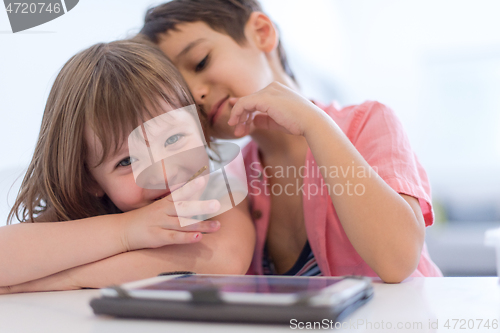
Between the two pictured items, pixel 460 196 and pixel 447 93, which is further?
pixel 447 93

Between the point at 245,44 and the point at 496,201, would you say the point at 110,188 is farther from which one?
the point at 496,201

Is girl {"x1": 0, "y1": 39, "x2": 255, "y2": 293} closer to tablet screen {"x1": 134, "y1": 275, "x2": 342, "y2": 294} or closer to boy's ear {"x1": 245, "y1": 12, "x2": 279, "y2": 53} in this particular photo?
tablet screen {"x1": 134, "y1": 275, "x2": 342, "y2": 294}

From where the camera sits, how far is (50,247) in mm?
519

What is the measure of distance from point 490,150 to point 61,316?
3.74 metres

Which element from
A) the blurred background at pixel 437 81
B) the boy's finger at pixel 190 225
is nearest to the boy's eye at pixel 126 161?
the boy's finger at pixel 190 225

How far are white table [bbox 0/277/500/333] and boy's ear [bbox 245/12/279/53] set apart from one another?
0.59 m

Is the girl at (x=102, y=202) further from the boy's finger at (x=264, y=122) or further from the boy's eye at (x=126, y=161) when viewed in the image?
the boy's finger at (x=264, y=122)

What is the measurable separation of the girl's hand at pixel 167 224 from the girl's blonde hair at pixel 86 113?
0.37 ft

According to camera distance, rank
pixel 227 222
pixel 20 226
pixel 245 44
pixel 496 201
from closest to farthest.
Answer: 1. pixel 20 226
2. pixel 227 222
3. pixel 245 44
4. pixel 496 201

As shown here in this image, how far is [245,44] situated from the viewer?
0.83m

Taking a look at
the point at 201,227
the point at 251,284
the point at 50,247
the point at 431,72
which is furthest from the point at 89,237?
the point at 431,72

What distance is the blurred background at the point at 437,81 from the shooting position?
2715mm

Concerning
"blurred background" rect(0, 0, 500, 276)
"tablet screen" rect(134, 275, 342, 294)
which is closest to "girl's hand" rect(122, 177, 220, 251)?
"tablet screen" rect(134, 275, 342, 294)

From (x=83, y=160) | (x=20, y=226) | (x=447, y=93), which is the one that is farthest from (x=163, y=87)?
(x=447, y=93)
